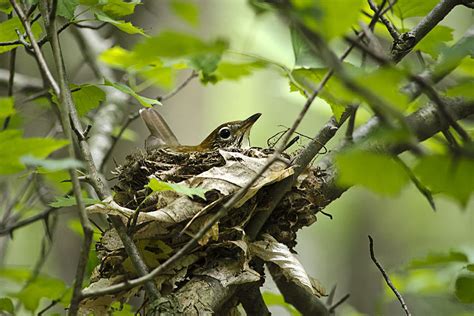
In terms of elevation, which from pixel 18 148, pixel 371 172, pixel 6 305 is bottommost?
pixel 6 305

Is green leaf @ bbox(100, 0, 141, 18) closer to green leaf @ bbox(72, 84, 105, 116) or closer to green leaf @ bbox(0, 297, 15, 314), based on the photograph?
green leaf @ bbox(72, 84, 105, 116)

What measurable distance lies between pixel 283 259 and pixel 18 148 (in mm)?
1023

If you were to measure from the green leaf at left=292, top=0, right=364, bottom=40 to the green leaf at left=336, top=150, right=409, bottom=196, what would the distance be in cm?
19

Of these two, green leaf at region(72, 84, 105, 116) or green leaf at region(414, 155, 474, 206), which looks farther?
green leaf at region(72, 84, 105, 116)

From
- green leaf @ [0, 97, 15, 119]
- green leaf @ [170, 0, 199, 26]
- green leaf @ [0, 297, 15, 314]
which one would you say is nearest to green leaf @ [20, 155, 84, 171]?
green leaf @ [0, 97, 15, 119]

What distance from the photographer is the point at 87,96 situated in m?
2.32

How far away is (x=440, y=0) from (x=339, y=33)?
1352 mm

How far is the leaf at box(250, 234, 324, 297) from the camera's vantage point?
6.95 feet

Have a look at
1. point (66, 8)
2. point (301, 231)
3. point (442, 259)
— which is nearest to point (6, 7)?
point (66, 8)

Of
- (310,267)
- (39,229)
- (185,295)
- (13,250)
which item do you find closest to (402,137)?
(185,295)

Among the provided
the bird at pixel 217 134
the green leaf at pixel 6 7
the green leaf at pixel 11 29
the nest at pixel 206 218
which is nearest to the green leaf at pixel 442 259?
the nest at pixel 206 218

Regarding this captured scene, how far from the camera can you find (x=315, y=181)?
2.30m

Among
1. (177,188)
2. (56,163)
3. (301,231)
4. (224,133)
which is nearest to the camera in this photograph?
(56,163)

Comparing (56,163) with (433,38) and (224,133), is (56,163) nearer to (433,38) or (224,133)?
(433,38)
